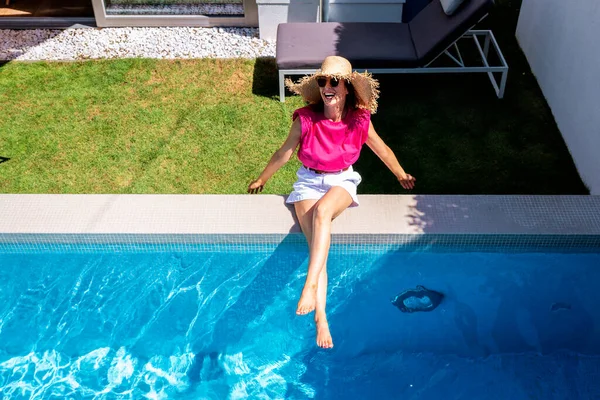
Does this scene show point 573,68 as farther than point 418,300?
Yes

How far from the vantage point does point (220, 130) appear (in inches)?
274

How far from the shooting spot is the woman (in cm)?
451

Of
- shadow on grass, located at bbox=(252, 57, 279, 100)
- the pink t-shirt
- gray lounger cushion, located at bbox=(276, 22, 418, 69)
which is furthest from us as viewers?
shadow on grass, located at bbox=(252, 57, 279, 100)

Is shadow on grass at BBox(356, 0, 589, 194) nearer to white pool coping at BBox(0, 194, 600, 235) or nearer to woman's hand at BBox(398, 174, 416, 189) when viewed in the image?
white pool coping at BBox(0, 194, 600, 235)

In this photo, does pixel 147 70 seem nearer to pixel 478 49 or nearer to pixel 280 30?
pixel 280 30

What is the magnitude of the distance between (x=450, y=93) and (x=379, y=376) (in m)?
3.64

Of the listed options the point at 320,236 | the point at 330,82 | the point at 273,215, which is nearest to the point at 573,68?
the point at 330,82

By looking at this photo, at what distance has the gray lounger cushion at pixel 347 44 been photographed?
7062 mm

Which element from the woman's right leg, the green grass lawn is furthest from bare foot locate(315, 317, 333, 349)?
the green grass lawn

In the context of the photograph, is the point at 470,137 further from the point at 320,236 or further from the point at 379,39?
the point at 320,236

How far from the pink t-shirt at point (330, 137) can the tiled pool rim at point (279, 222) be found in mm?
571

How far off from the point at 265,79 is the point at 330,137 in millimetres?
3146

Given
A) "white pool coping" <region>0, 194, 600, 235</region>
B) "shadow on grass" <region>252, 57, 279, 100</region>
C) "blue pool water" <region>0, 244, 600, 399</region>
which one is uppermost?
"white pool coping" <region>0, 194, 600, 235</region>

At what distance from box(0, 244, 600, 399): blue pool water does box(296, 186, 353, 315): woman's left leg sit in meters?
0.56
